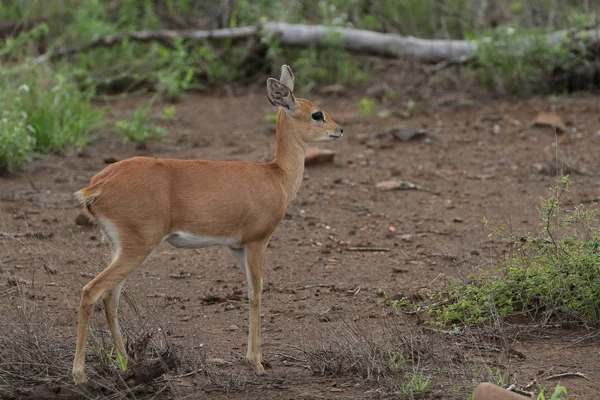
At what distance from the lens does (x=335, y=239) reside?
7523mm

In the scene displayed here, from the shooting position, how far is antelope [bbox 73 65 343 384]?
4.64 meters

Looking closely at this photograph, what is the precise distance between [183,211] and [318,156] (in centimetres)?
458

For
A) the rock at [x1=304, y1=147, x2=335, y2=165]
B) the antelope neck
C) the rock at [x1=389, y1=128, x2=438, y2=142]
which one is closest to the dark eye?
the antelope neck

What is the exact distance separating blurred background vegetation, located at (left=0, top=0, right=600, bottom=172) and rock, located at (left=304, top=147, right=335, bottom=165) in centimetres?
176

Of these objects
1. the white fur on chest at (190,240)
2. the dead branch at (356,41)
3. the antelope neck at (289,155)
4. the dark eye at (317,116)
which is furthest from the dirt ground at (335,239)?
the dark eye at (317,116)

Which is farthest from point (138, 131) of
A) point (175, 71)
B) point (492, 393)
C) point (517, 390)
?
point (492, 393)

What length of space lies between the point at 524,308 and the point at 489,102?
621 centimetres

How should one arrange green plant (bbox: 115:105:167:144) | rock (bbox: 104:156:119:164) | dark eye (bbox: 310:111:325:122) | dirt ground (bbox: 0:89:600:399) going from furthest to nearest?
green plant (bbox: 115:105:167:144) → rock (bbox: 104:156:119:164) → dark eye (bbox: 310:111:325:122) → dirt ground (bbox: 0:89:600:399)

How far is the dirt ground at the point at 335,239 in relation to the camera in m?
5.18

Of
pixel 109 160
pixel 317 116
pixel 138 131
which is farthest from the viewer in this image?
pixel 138 131

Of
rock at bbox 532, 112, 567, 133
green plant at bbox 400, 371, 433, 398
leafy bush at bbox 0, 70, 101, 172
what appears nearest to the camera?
green plant at bbox 400, 371, 433, 398

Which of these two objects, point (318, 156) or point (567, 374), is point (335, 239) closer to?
point (318, 156)

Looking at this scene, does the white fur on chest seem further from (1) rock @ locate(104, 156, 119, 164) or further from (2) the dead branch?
(2) the dead branch

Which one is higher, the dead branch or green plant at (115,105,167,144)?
the dead branch
